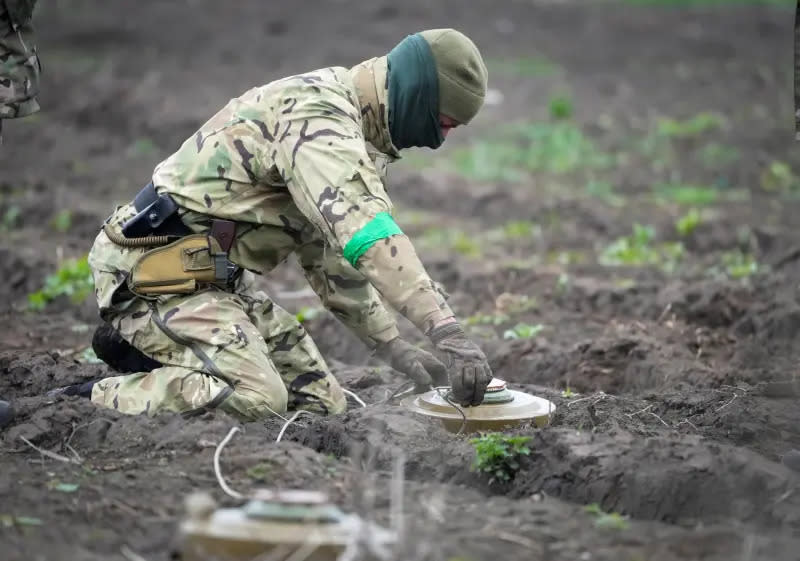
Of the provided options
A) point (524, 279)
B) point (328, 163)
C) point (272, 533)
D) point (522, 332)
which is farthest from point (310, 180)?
point (524, 279)

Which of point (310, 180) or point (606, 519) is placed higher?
point (310, 180)

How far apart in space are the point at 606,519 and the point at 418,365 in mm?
1736

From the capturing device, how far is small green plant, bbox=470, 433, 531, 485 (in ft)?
14.0

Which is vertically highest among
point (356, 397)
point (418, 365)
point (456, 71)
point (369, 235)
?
point (456, 71)

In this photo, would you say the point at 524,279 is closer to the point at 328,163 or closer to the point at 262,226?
the point at 262,226

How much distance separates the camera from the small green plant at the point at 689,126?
12.9 meters

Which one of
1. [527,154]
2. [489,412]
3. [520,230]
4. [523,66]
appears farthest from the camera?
[523,66]

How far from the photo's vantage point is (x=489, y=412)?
480cm

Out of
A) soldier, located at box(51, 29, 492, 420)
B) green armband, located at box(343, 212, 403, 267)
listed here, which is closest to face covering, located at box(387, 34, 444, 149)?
soldier, located at box(51, 29, 492, 420)

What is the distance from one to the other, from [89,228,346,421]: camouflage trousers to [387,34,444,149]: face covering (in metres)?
1.14

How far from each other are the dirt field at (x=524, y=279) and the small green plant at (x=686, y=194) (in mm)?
44

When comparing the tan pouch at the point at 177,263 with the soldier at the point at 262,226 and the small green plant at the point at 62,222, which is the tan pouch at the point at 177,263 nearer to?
the soldier at the point at 262,226

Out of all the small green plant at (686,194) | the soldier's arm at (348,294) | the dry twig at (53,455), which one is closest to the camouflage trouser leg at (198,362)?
the soldier's arm at (348,294)

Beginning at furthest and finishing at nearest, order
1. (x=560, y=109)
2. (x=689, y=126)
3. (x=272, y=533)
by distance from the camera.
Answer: (x=560, y=109), (x=689, y=126), (x=272, y=533)
